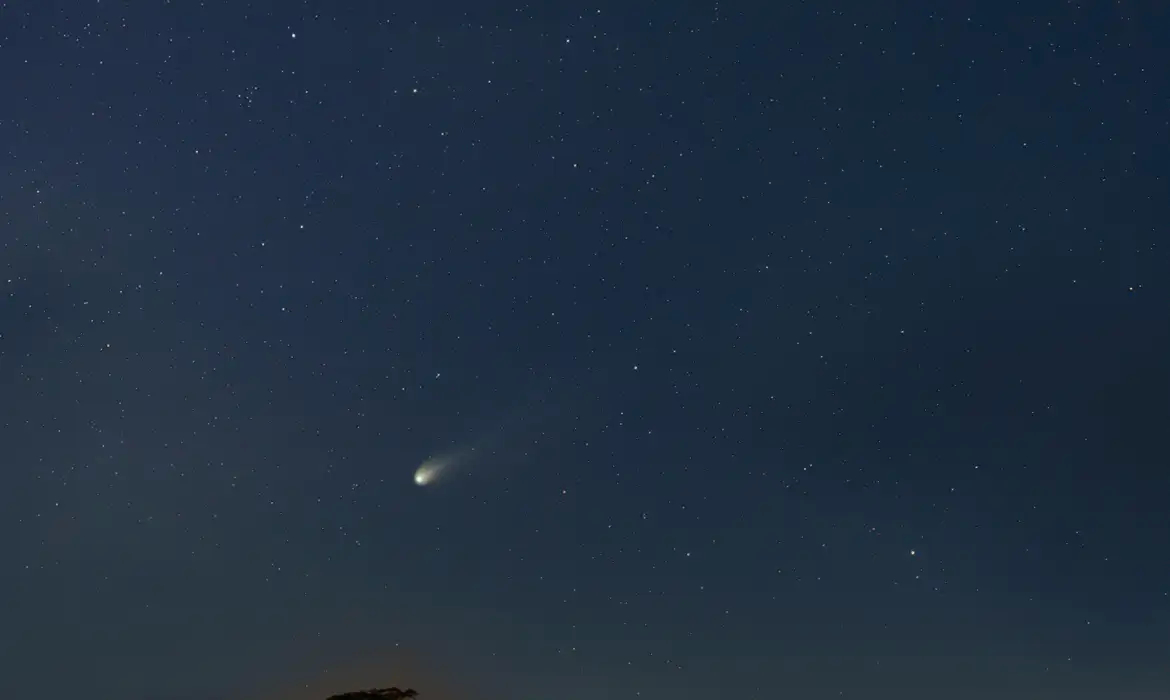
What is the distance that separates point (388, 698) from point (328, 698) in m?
2.17

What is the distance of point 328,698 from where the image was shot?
79.6ft

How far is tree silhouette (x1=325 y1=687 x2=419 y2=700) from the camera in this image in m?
24.1

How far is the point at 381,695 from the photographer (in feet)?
79.5

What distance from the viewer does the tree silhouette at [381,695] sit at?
2412 centimetres

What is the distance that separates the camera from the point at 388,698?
24.1m
